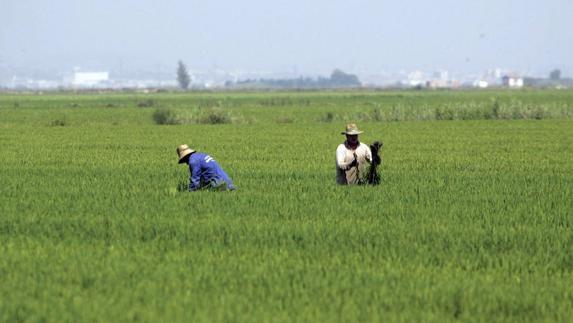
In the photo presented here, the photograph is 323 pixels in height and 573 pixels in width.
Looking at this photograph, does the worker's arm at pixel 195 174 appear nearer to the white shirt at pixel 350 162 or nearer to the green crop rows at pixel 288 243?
the green crop rows at pixel 288 243

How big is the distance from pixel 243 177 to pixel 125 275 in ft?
29.7

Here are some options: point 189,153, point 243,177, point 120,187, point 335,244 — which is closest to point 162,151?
point 243,177

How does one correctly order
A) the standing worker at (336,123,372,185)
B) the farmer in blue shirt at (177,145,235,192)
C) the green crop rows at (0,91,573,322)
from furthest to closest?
the standing worker at (336,123,372,185)
the farmer in blue shirt at (177,145,235,192)
the green crop rows at (0,91,573,322)

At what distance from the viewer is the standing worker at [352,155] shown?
14.5 m

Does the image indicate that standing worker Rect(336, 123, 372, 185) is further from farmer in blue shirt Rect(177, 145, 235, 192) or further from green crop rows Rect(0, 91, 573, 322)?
farmer in blue shirt Rect(177, 145, 235, 192)

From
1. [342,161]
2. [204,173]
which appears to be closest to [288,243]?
[204,173]

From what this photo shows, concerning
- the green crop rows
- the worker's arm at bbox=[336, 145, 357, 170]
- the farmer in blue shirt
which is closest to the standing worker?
the worker's arm at bbox=[336, 145, 357, 170]

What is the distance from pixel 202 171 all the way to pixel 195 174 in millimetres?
204

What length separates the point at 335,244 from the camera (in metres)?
9.79

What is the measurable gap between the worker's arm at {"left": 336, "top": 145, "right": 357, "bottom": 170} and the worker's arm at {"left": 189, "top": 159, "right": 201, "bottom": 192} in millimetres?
2125

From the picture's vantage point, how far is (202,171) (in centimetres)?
1418

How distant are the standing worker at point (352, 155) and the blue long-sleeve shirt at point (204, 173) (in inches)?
67.5

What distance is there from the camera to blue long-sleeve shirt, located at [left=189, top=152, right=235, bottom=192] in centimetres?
1386

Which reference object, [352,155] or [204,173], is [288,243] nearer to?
[204,173]
